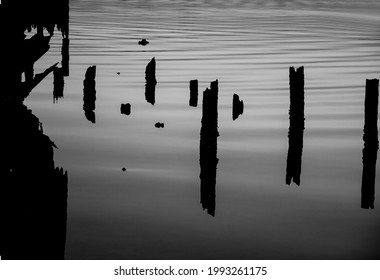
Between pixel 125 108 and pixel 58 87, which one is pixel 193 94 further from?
pixel 58 87

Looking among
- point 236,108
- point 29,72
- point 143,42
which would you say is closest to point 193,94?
point 236,108

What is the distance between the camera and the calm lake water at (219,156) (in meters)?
19.0

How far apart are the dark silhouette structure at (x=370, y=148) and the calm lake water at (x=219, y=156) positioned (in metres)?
0.36

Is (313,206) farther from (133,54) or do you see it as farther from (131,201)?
(133,54)

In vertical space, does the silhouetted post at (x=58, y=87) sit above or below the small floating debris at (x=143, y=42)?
below

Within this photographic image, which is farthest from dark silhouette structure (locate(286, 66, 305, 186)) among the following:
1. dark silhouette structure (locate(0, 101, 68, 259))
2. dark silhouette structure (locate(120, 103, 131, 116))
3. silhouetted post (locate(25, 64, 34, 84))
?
dark silhouette structure (locate(120, 103, 131, 116))

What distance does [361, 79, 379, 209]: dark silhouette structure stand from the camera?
20.1 m

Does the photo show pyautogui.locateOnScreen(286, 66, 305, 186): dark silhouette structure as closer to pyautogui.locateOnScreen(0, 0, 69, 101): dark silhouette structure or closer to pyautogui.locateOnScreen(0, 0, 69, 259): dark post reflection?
pyautogui.locateOnScreen(0, 0, 69, 259): dark post reflection

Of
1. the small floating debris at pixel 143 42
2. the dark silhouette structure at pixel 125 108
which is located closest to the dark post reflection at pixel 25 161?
the dark silhouette structure at pixel 125 108

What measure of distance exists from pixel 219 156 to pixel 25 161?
10.0m

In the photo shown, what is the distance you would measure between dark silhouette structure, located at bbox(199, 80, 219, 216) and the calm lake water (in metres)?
0.37

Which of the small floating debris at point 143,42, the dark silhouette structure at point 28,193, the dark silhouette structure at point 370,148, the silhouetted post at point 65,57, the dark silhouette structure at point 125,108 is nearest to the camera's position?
the dark silhouette structure at point 28,193

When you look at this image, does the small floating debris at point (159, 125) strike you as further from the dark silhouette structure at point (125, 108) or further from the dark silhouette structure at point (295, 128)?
the dark silhouette structure at point (295, 128)
